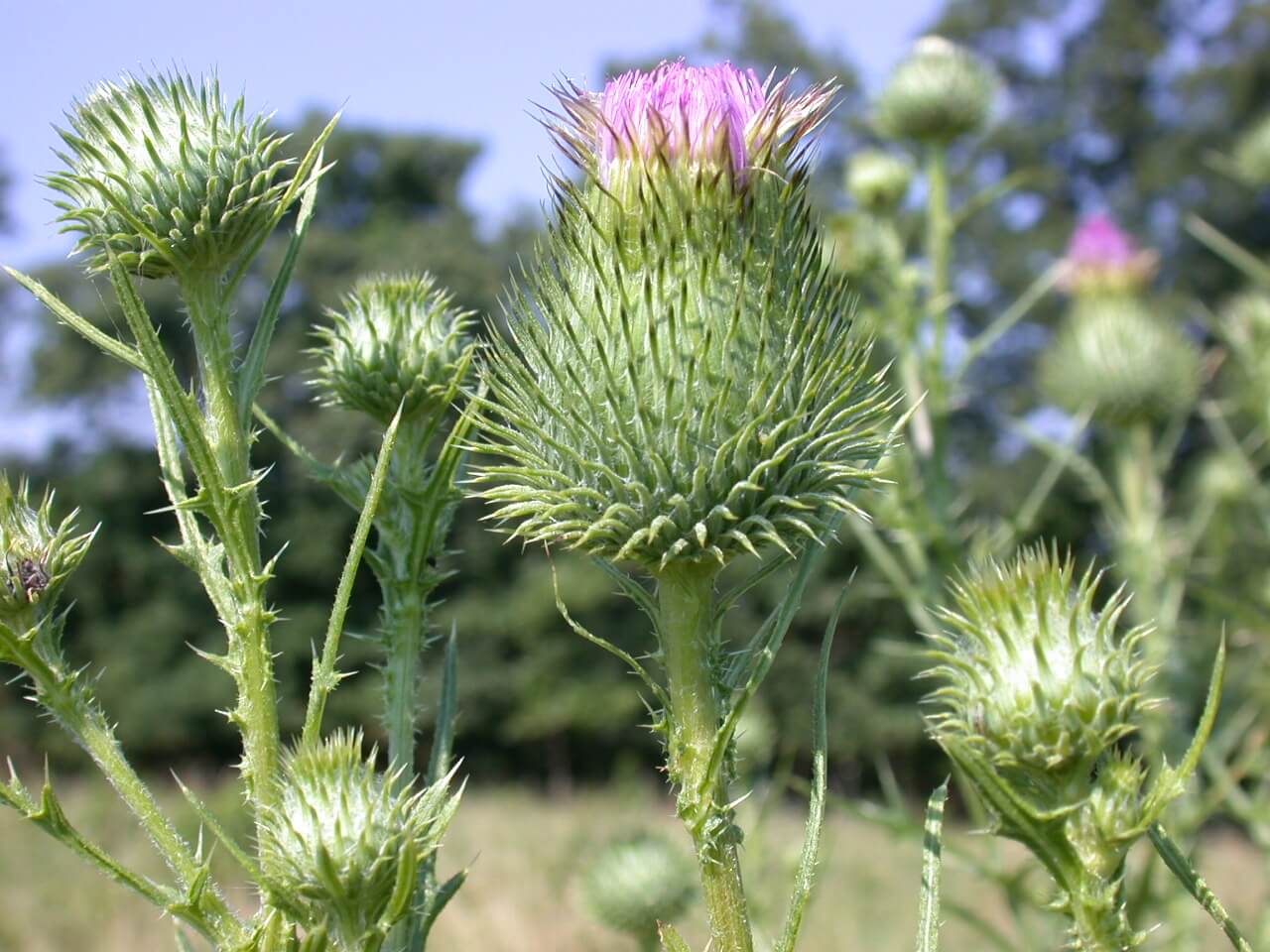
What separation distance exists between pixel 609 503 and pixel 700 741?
36 centimetres

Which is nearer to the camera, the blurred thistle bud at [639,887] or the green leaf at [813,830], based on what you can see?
the green leaf at [813,830]

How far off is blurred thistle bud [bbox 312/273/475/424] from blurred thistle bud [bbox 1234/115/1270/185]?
199 inches

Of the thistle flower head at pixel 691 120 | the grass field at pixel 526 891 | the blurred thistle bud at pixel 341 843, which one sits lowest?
the grass field at pixel 526 891

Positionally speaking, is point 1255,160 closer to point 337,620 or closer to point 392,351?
point 392,351

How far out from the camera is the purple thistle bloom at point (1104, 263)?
7109 mm

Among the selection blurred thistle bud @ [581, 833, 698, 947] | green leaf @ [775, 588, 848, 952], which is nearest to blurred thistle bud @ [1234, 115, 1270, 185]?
blurred thistle bud @ [581, 833, 698, 947]

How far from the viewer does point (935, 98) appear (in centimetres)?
534

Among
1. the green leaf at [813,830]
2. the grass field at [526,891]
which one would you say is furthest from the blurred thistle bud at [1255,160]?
the green leaf at [813,830]

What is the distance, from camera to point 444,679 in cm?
188

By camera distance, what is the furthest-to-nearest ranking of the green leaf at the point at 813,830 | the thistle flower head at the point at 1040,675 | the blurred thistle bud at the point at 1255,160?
the blurred thistle bud at the point at 1255,160 → the thistle flower head at the point at 1040,675 → the green leaf at the point at 813,830

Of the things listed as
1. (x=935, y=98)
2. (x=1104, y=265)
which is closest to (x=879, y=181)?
(x=935, y=98)

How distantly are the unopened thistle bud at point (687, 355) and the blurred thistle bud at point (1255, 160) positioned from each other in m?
4.89

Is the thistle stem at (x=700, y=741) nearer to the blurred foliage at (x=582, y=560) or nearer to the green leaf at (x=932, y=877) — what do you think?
the green leaf at (x=932, y=877)

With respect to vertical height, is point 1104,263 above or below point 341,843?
above
